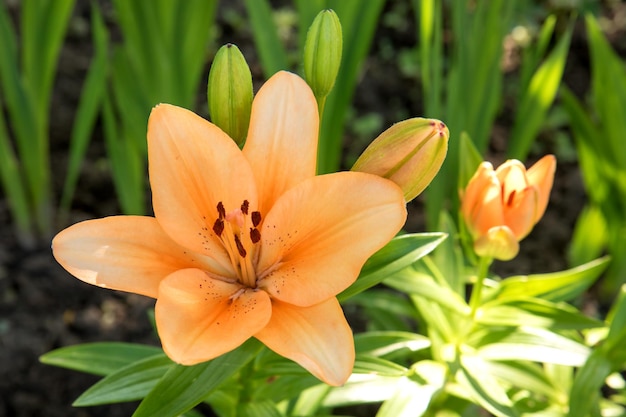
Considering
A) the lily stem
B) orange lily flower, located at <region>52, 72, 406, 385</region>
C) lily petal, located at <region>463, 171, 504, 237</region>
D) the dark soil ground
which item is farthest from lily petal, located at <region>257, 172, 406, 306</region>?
the dark soil ground

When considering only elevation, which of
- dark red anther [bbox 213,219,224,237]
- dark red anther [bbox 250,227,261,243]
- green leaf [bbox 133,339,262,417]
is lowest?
green leaf [bbox 133,339,262,417]

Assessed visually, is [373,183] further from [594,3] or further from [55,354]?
[594,3]

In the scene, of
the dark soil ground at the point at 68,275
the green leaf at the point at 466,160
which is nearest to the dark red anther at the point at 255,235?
the green leaf at the point at 466,160

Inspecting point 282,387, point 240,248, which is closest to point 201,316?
point 240,248

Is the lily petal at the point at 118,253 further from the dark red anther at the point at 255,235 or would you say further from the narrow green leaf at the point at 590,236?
the narrow green leaf at the point at 590,236

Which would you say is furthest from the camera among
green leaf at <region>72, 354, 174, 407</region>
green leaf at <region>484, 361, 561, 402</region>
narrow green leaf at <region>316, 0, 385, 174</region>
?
narrow green leaf at <region>316, 0, 385, 174</region>

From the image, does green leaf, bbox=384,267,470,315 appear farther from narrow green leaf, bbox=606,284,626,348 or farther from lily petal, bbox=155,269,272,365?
lily petal, bbox=155,269,272,365

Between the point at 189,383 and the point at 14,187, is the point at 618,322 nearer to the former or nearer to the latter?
the point at 189,383
